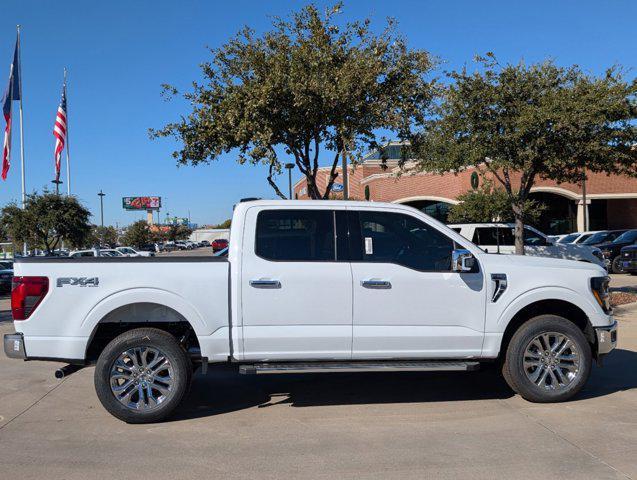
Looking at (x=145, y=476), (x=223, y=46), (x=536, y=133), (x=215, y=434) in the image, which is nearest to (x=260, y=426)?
(x=215, y=434)

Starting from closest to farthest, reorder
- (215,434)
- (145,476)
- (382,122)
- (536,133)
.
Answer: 1. (145,476)
2. (215,434)
3. (382,122)
4. (536,133)

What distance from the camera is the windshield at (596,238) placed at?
894 inches

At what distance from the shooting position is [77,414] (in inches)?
229

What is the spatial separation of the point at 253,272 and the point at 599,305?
3534 millimetres

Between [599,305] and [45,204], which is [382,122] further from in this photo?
[45,204]

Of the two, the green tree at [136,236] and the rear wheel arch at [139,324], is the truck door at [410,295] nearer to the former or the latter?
the rear wheel arch at [139,324]

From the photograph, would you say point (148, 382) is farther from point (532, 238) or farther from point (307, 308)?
point (532, 238)

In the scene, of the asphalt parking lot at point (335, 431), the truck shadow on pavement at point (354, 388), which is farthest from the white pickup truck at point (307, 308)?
the truck shadow on pavement at point (354, 388)

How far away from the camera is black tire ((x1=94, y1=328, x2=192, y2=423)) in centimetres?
531

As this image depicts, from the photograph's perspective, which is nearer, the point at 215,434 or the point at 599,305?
the point at 215,434

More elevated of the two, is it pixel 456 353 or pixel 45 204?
pixel 45 204

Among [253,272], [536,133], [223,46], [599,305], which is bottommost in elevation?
[599,305]

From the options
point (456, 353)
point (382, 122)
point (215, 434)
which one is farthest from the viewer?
point (382, 122)

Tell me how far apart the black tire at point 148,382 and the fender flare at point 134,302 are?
0.91ft
